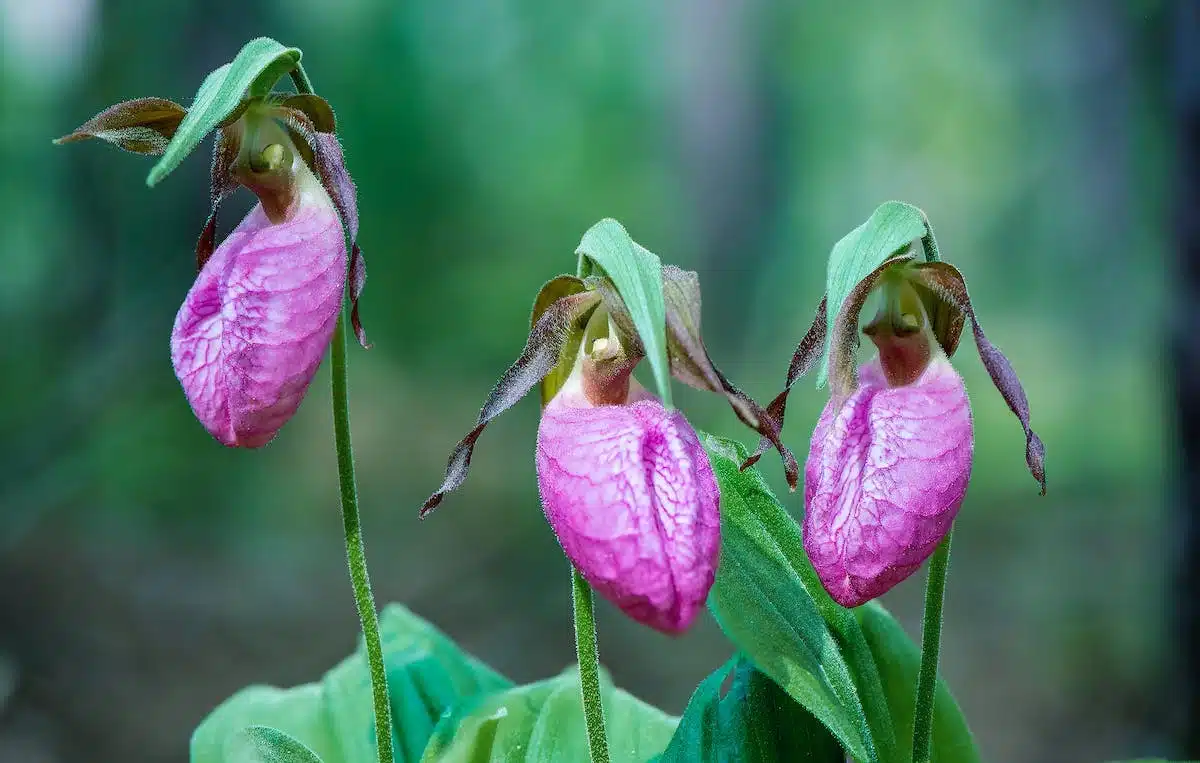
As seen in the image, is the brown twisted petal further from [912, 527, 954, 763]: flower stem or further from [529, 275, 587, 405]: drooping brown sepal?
[912, 527, 954, 763]: flower stem

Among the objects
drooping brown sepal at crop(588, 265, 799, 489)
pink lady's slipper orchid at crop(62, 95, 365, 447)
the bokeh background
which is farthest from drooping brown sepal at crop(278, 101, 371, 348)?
the bokeh background

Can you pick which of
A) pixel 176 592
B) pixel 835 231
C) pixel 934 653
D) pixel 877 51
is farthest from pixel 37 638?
pixel 877 51

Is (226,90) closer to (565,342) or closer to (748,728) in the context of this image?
(565,342)

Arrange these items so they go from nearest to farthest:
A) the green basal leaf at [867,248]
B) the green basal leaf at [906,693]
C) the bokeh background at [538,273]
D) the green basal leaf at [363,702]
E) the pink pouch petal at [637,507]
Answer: the pink pouch petal at [637,507] < the green basal leaf at [867,248] < the green basal leaf at [906,693] < the green basal leaf at [363,702] < the bokeh background at [538,273]

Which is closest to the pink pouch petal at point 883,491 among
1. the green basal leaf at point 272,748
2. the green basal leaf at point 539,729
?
the green basal leaf at point 539,729

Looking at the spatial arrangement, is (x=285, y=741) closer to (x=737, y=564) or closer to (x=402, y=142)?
(x=737, y=564)

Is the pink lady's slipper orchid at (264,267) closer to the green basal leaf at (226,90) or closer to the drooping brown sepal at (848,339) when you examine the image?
the green basal leaf at (226,90)
